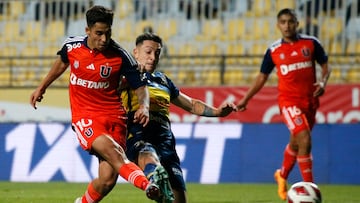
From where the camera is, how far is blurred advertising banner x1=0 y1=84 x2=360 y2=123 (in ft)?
57.6

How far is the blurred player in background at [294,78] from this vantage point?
1184 centimetres

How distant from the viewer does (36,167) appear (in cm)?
1611

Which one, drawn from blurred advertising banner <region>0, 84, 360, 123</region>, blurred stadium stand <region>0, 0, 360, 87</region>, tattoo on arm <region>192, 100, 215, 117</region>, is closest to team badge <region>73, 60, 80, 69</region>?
tattoo on arm <region>192, 100, 215, 117</region>

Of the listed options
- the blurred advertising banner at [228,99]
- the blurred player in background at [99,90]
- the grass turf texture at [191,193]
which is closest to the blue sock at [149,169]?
the blurred player in background at [99,90]

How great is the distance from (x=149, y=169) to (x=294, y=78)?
4.96 m

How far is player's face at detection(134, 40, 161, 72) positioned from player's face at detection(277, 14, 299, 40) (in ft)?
12.4

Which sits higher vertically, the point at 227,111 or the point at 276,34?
the point at 227,111

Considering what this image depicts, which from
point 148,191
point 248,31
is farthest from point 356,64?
point 148,191

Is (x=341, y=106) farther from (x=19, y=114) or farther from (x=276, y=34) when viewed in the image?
(x=19, y=114)

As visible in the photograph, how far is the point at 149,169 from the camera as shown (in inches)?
297

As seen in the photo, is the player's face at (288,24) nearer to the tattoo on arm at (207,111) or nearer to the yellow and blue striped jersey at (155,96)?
the tattoo on arm at (207,111)

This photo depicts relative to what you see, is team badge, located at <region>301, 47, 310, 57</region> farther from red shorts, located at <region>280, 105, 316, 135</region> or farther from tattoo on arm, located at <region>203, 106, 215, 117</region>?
tattoo on arm, located at <region>203, 106, 215, 117</region>

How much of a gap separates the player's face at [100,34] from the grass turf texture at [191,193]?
12.4 feet

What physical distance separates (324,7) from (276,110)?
2.97 meters
